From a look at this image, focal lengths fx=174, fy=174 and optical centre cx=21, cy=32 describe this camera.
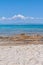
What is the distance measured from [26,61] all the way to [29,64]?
0.78ft

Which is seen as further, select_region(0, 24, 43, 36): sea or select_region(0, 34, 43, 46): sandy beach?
select_region(0, 24, 43, 36): sea

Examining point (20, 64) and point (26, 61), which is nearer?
point (20, 64)

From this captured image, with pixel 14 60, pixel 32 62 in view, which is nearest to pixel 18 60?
pixel 14 60

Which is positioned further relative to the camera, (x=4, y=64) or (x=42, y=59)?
(x=42, y=59)

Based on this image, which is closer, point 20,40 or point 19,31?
point 20,40

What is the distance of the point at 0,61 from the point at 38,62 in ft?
3.02

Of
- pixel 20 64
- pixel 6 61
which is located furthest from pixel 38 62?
pixel 6 61

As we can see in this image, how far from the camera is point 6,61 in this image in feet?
13.8

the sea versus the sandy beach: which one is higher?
the sandy beach

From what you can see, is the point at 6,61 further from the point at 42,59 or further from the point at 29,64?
the point at 42,59

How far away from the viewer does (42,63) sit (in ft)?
13.3

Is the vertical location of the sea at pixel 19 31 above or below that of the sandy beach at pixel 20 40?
below

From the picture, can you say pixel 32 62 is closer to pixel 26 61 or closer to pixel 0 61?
pixel 26 61

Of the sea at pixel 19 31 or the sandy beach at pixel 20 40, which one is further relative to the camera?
the sea at pixel 19 31
